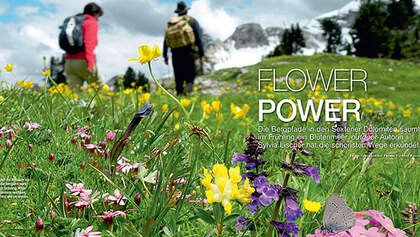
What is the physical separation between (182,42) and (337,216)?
→ 7.87 m

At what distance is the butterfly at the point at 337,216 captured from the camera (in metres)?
0.89

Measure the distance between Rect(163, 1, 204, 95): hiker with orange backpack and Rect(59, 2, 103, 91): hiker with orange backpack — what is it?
207cm

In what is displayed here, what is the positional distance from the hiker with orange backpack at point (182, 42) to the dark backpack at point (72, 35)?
8.07 ft

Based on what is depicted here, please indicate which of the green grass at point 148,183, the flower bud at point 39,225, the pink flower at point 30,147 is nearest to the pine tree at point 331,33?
the green grass at point 148,183

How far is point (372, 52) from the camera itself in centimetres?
4891

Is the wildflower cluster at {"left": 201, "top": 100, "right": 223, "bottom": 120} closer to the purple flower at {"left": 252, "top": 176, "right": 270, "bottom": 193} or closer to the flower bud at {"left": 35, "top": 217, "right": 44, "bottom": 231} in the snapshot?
the purple flower at {"left": 252, "top": 176, "right": 270, "bottom": 193}

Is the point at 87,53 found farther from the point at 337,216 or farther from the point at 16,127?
the point at 337,216

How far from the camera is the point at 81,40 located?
6.68 m

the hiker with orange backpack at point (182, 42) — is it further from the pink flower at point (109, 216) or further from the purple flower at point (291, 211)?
the purple flower at point (291, 211)

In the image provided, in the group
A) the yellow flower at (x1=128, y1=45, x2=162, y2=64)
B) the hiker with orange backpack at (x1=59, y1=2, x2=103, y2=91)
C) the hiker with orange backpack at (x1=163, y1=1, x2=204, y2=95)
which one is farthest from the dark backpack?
the yellow flower at (x1=128, y1=45, x2=162, y2=64)

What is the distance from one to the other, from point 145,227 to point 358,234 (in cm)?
72

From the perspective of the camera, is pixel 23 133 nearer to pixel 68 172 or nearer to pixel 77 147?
pixel 77 147

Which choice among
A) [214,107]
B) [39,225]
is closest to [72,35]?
[214,107]

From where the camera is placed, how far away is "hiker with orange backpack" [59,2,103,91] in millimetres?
6594
